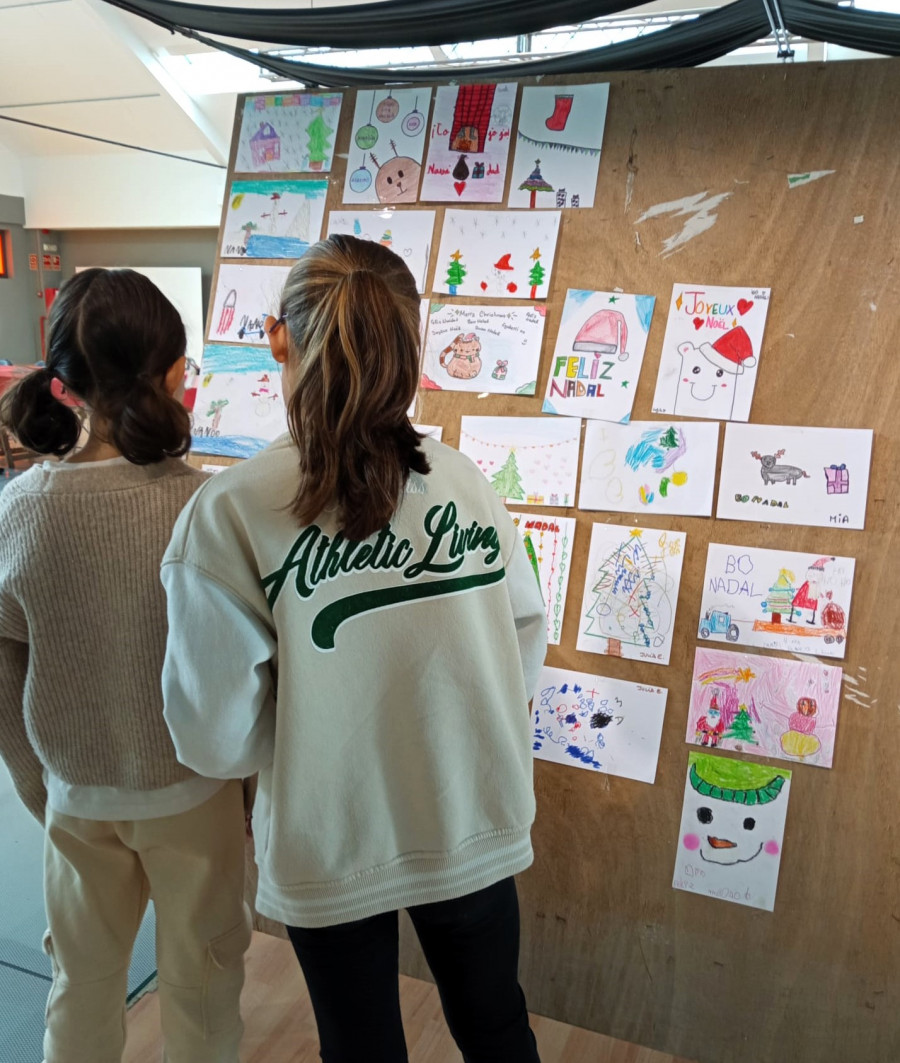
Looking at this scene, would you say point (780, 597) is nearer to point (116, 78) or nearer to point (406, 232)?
point (406, 232)

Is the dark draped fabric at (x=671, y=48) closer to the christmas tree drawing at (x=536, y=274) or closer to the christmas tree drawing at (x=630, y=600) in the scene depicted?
the christmas tree drawing at (x=536, y=274)

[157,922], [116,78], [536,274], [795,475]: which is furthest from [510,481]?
[116,78]

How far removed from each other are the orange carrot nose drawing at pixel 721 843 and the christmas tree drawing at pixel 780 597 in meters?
0.43

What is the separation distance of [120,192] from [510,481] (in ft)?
27.4

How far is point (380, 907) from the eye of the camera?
105cm

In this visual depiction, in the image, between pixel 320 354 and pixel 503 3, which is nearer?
pixel 320 354

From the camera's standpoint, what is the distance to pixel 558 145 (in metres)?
1.76

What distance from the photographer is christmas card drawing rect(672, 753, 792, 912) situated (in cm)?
163

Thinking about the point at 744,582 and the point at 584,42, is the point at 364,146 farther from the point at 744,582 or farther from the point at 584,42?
the point at 584,42

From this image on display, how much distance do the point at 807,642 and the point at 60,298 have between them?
1353 millimetres

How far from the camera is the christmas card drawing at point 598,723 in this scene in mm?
1705

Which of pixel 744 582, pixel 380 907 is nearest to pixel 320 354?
pixel 380 907

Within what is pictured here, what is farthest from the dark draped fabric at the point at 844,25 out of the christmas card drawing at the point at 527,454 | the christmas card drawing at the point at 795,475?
the christmas card drawing at the point at 527,454

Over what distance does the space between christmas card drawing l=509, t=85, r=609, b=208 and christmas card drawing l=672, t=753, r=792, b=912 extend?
1.15 meters
